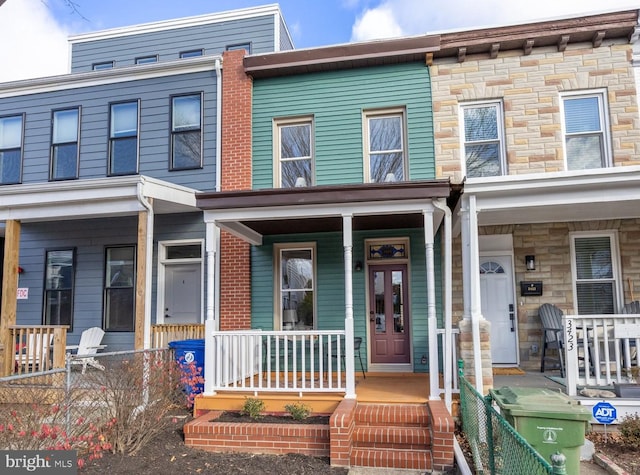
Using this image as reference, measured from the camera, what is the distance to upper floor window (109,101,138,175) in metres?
10.0

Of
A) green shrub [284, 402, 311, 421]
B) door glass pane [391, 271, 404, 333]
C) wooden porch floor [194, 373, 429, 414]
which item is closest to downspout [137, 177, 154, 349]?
wooden porch floor [194, 373, 429, 414]

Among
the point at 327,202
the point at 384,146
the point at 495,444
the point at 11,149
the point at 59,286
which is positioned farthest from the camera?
the point at 11,149

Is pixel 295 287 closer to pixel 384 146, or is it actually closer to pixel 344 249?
pixel 344 249

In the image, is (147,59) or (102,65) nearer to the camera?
(147,59)

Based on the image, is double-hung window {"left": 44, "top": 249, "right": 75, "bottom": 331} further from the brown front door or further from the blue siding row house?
the brown front door

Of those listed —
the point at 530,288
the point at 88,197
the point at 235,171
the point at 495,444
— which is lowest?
the point at 495,444

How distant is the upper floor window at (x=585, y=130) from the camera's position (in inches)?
334

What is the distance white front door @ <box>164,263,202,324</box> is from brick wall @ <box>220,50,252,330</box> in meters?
0.66

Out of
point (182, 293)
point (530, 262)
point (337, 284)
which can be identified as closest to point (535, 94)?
point (530, 262)

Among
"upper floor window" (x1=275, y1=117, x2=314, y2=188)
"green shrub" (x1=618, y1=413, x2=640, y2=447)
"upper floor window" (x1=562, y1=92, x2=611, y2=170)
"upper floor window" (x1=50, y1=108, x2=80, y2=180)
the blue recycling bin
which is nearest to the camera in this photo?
"green shrub" (x1=618, y1=413, x2=640, y2=447)

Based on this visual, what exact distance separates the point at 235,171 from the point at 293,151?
1200 mm

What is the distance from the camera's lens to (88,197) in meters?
8.03

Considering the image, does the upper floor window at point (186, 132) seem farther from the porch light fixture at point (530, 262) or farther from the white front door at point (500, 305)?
the porch light fixture at point (530, 262)

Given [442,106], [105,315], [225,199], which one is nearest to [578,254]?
[442,106]
